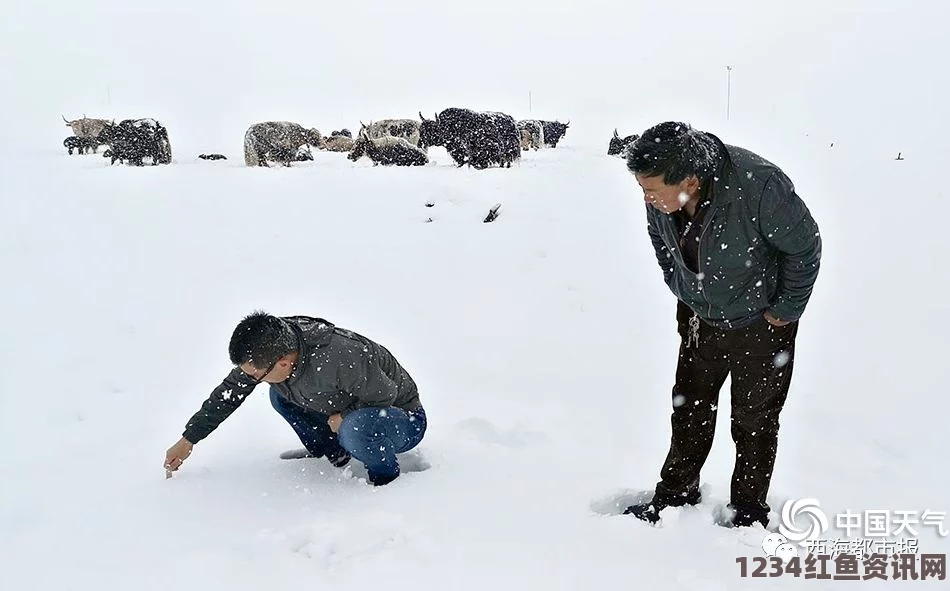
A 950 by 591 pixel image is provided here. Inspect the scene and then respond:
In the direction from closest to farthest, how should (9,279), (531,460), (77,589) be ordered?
(77,589) → (531,460) → (9,279)

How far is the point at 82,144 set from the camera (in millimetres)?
13430

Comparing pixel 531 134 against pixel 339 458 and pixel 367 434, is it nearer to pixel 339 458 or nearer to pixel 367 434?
pixel 339 458

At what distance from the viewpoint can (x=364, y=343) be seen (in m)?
3.03

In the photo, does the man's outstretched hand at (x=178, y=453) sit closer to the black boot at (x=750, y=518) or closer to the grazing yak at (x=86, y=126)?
the black boot at (x=750, y=518)

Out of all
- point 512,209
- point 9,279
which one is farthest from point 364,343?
point 512,209

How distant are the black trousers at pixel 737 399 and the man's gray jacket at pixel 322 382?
1.24 metres

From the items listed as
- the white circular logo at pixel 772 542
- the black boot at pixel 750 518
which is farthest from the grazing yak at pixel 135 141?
the white circular logo at pixel 772 542

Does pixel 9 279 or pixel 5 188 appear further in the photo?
pixel 5 188

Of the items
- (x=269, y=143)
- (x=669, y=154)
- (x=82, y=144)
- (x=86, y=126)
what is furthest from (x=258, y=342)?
(x=86, y=126)

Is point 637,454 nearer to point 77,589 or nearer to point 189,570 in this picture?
point 189,570

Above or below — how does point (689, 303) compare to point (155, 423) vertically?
above

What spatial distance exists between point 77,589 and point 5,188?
659 centimetres

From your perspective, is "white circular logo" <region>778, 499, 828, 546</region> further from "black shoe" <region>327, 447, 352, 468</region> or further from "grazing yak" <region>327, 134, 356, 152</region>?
"grazing yak" <region>327, 134, 356, 152</region>

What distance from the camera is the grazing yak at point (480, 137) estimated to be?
10234mm
